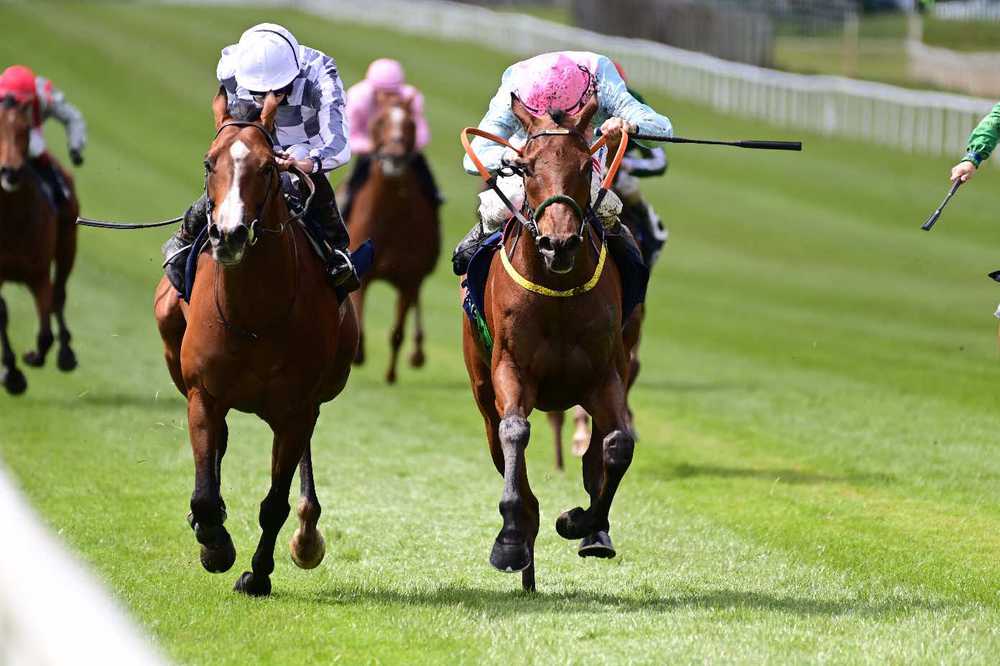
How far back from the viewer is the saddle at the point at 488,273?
8109mm

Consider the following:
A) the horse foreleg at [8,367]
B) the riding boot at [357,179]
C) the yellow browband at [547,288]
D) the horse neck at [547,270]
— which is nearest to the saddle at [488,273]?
the yellow browband at [547,288]

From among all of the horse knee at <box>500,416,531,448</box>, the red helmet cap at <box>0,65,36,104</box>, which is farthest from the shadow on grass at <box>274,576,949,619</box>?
the red helmet cap at <box>0,65,36,104</box>

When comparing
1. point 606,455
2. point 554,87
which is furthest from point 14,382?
point 606,455

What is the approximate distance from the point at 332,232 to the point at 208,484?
1406 mm

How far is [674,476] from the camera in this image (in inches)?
471

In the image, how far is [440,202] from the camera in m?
17.0

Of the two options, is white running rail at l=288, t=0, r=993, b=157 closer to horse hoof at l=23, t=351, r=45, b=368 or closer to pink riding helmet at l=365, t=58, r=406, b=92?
pink riding helmet at l=365, t=58, r=406, b=92

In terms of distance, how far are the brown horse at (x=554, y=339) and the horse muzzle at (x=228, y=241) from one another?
1.16 meters

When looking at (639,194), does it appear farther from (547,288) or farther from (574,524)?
(574,524)

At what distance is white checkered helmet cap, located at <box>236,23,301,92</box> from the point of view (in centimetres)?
809

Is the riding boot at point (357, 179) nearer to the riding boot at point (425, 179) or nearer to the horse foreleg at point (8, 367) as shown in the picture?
the riding boot at point (425, 179)

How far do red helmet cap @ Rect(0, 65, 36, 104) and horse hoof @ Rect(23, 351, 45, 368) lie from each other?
2258mm

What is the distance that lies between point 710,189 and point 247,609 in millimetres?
25590

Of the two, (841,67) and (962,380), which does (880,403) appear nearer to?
(962,380)
